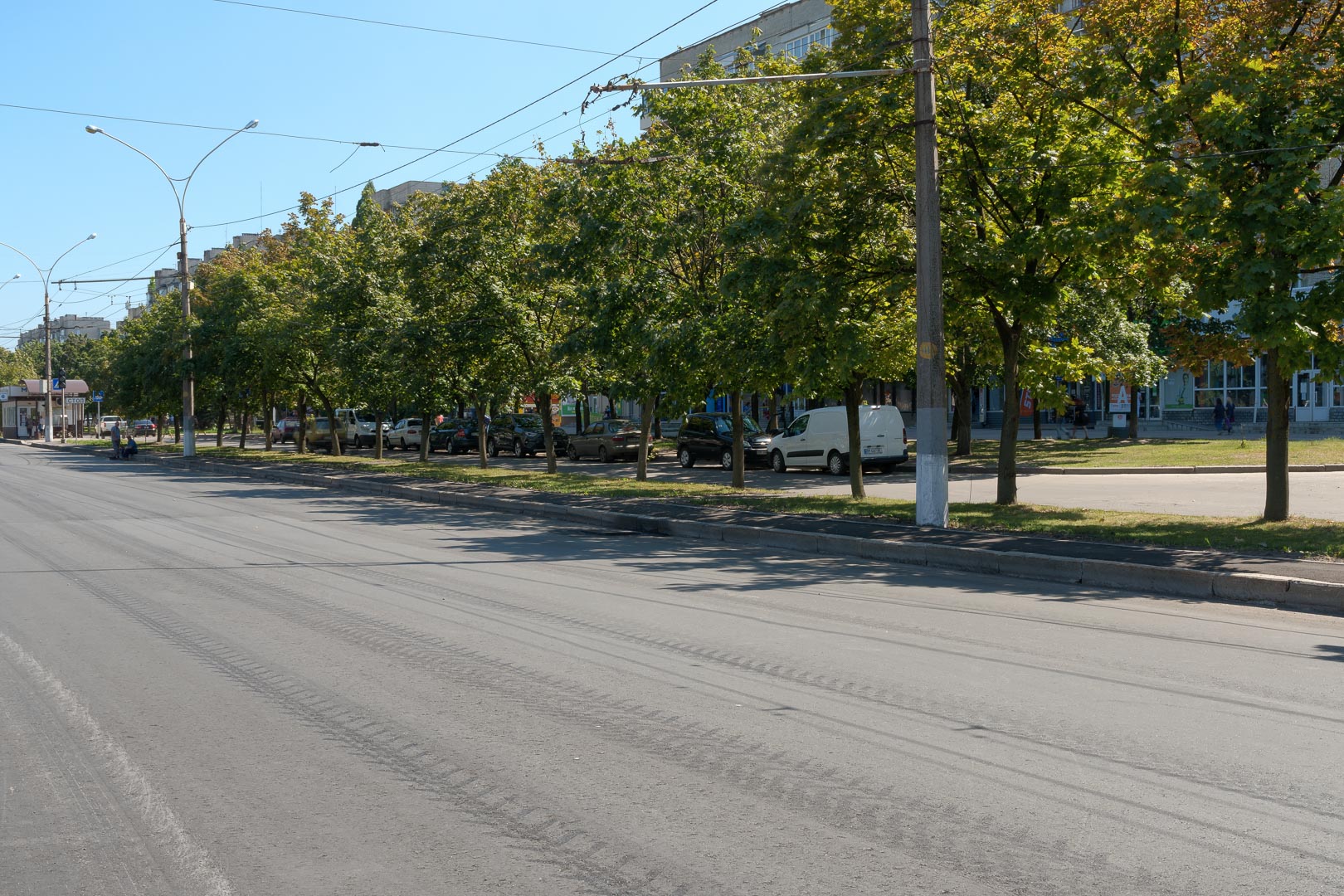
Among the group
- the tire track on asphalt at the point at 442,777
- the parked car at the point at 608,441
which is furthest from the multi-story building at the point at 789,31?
the tire track on asphalt at the point at 442,777

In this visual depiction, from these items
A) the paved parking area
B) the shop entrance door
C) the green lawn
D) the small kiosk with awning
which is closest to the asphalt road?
the paved parking area

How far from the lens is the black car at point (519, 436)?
44875 millimetres

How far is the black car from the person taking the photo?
44875 millimetres

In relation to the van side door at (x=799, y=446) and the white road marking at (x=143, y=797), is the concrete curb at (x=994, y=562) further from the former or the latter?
the van side door at (x=799, y=446)

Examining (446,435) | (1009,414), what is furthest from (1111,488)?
(446,435)

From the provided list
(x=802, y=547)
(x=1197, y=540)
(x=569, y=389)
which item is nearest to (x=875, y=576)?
(x=802, y=547)

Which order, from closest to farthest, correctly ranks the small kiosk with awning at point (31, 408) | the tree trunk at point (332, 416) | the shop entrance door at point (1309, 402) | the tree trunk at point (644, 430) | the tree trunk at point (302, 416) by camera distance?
1. the tree trunk at point (644, 430)
2. the tree trunk at point (332, 416)
3. the shop entrance door at point (1309, 402)
4. the tree trunk at point (302, 416)
5. the small kiosk with awning at point (31, 408)

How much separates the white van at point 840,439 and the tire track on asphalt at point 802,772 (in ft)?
76.8

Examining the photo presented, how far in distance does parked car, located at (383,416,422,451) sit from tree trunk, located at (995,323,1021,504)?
4005cm

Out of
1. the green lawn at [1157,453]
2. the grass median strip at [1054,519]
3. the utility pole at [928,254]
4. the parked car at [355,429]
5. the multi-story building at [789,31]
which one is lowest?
the grass median strip at [1054,519]

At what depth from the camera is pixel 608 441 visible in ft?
131

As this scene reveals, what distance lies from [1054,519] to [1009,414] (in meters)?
2.21

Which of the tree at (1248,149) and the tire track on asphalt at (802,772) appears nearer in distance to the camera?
the tire track on asphalt at (802,772)

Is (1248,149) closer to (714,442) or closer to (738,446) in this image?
(738,446)
